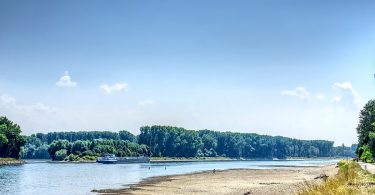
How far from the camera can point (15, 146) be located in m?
200

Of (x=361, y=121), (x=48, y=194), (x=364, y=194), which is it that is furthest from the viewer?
(x=361, y=121)

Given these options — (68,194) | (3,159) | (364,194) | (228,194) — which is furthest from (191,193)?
(3,159)

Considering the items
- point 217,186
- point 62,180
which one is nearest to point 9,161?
point 62,180

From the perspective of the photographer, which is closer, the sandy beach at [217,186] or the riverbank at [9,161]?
the sandy beach at [217,186]

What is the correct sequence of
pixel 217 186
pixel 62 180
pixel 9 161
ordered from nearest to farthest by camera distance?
pixel 217 186
pixel 62 180
pixel 9 161

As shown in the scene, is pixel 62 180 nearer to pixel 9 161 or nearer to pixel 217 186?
pixel 217 186

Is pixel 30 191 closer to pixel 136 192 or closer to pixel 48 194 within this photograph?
pixel 48 194

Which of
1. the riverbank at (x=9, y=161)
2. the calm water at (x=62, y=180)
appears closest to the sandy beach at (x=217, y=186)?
the calm water at (x=62, y=180)

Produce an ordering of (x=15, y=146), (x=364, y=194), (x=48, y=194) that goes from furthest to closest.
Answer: (x=15, y=146)
(x=48, y=194)
(x=364, y=194)

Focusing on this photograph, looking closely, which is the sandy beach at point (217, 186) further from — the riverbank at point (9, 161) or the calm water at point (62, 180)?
the riverbank at point (9, 161)

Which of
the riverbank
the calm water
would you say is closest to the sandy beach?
the calm water

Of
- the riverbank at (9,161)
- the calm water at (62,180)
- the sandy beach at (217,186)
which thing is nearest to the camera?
the sandy beach at (217,186)

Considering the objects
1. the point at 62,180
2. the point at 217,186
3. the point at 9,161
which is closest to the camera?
the point at 217,186

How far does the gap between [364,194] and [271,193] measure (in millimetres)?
25740
